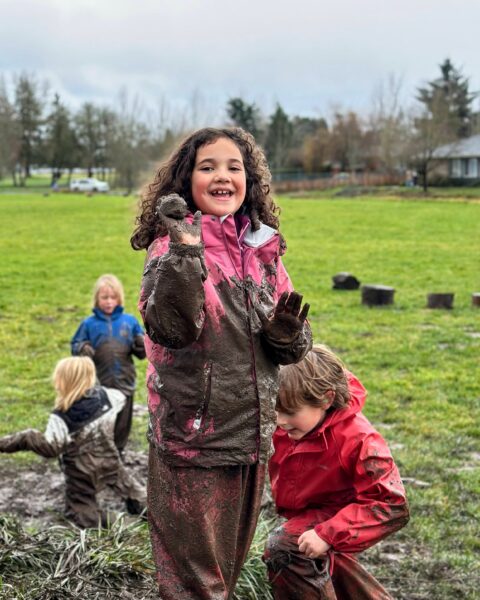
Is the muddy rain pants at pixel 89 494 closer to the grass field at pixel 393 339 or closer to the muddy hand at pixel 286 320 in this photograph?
the grass field at pixel 393 339

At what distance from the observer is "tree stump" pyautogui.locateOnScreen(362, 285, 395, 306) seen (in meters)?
12.9

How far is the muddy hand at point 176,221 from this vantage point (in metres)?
2.19

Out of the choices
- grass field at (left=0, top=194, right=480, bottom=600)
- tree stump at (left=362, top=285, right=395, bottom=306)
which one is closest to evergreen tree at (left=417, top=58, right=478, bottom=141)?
grass field at (left=0, top=194, right=480, bottom=600)

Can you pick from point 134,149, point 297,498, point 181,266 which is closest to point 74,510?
point 297,498

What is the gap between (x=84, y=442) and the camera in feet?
16.6

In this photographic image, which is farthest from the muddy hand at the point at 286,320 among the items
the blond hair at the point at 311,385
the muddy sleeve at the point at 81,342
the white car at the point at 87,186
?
the white car at the point at 87,186

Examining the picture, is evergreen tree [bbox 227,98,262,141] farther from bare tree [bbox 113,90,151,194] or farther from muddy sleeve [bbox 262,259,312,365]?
muddy sleeve [bbox 262,259,312,365]

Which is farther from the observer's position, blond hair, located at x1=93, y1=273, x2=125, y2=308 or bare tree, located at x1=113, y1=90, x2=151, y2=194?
bare tree, located at x1=113, y1=90, x2=151, y2=194

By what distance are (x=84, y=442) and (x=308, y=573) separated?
2.33 m

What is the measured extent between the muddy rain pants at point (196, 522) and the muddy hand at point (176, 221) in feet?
2.55

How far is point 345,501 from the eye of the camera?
316 cm

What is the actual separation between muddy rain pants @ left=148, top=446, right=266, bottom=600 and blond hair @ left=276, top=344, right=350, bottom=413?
0.41 meters

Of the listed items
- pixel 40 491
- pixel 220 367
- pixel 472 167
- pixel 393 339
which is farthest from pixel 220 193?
pixel 472 167

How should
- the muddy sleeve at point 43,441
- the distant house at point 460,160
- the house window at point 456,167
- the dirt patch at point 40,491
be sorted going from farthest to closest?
the house window at point 456,167, the distant house at point 460,160, the dirt patch at point 40,491, the muddy sleeve at point 43,441
